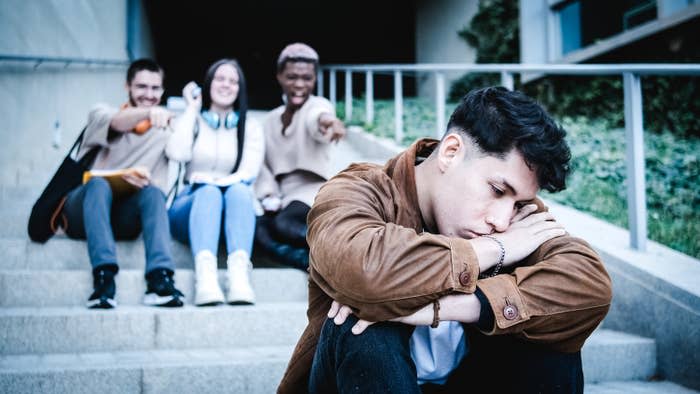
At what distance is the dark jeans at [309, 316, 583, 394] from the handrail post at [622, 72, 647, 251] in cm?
162

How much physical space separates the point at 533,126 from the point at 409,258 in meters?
0.46

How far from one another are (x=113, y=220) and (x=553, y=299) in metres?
2.33

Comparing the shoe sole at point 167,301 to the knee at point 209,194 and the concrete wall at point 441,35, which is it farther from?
the concrete wall at point 441,35

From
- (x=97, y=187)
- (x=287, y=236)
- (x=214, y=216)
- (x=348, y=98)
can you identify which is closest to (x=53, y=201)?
(x=97, y=187)

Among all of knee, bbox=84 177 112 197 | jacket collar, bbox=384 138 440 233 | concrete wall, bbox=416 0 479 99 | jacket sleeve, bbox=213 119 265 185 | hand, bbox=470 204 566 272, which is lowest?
hand, bbox=470 204 566 272

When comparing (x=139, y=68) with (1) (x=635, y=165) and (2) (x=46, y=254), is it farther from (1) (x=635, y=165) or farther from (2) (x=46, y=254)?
(1) (x=635, y=165)

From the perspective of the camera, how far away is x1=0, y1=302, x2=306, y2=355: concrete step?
7.68ft

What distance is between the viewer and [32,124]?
4816 mm

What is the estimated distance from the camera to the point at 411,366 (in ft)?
4.43

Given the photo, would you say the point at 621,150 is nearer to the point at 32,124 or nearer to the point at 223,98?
the point at 223,98

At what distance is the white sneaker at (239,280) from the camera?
275cm

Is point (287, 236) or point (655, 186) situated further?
point (655, 186)

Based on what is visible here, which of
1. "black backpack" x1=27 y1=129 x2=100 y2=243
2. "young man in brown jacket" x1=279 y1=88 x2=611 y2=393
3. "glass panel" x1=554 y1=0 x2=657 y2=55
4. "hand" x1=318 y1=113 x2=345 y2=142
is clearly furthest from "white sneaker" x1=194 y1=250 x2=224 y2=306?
"glass panel" x1=554 y1=0 x2=657 y2=55

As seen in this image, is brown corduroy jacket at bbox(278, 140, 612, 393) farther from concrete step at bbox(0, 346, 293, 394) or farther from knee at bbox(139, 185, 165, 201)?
knee at bbox(139, 185, 165, 201)
